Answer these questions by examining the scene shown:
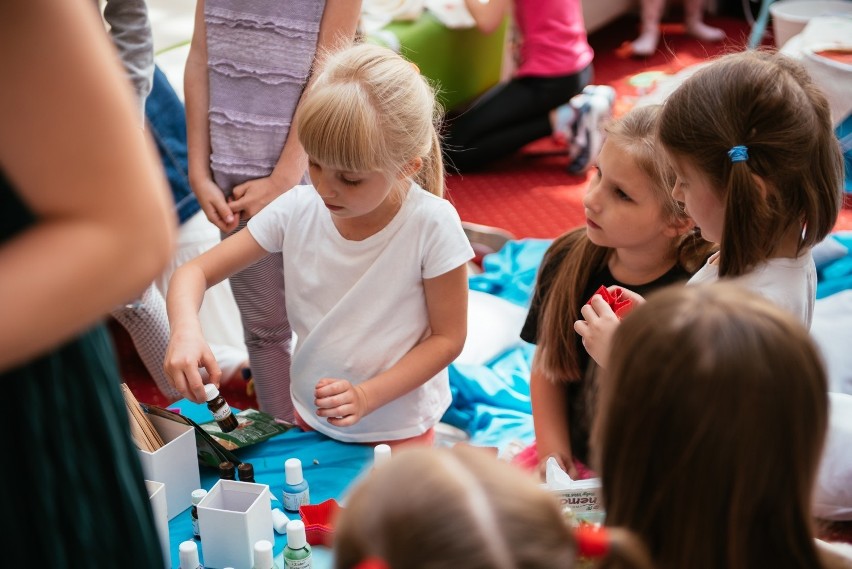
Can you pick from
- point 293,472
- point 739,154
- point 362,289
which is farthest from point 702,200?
point 293,472

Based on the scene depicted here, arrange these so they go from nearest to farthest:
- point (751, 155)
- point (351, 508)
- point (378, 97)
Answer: point (351, 508)
point (751, 155)
point (378, 97)

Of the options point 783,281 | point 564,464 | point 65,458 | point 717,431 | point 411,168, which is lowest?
point 564,464

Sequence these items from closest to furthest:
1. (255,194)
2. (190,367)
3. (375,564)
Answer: (375,564)
(190,367)
(255,194)

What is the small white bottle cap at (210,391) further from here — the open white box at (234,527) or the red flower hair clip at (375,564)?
the red flower hair clip at (375,564)

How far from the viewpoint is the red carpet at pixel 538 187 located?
345cm

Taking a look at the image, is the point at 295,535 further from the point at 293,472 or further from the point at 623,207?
the point at 623,207

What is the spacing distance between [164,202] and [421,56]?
343 cm

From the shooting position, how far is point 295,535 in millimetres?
1207

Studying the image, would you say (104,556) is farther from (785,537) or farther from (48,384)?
(785,537)

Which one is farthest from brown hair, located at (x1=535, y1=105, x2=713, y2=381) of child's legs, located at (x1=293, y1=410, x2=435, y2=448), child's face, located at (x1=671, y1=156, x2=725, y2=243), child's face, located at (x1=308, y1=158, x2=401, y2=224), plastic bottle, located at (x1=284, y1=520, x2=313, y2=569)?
plastic bottle, located at (x1=284, y1=520, x2=313, y2=569)

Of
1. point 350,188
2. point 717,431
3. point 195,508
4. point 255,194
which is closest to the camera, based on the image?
point 717,431

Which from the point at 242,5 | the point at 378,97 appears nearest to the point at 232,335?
the point at 242,5

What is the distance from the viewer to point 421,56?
3.88 m

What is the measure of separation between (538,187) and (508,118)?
0.34 meters
